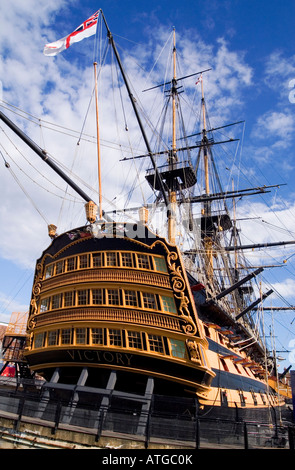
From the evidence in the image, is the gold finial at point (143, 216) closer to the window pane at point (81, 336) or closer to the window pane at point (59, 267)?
the window pane at point (59, 267)

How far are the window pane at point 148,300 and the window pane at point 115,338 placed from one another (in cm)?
159

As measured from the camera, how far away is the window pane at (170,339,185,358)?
41.0ft

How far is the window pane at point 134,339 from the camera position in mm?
12895

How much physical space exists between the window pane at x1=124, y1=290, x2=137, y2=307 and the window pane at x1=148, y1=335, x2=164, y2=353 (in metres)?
1.52

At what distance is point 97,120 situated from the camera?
51.1 ft

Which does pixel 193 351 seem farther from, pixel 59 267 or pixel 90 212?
pixel 59 267

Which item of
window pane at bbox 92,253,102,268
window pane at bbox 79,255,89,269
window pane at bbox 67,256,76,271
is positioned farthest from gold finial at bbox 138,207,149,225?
window pane at bbox 67,256,76,271

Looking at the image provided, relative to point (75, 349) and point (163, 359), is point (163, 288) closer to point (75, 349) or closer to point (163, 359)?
point (163, 359)

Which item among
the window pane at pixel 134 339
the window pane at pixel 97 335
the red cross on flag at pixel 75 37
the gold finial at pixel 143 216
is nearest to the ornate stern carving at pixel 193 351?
the window pane at pixel 134 339

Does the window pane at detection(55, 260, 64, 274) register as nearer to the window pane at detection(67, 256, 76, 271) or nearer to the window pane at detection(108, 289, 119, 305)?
the window pane at detection(67, 256, 76, 271)

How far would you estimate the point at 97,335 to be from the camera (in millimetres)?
13648

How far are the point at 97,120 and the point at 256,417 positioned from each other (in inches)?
599

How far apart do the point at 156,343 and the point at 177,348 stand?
33.3 inches
